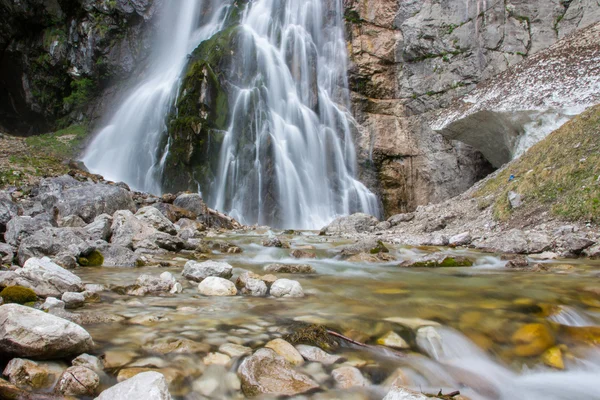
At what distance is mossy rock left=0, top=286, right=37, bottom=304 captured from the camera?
115 inches

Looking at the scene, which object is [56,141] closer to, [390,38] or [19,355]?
[390,38]

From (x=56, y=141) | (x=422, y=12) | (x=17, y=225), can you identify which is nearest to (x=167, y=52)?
(x=56, y=141)

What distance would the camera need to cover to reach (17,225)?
605 centimetres

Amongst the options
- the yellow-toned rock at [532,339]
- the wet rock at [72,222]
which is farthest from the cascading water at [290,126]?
the yellow-toned rock at [532,339]

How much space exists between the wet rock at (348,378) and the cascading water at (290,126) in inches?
580

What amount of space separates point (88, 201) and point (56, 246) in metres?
3.99

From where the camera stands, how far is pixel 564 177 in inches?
310

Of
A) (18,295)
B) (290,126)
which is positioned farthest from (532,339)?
(290,126)

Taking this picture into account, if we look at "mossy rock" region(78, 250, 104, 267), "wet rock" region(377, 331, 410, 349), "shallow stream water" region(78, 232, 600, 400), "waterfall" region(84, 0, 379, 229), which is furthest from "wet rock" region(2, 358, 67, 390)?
"waterfall" region(84, 0, 379, 229)

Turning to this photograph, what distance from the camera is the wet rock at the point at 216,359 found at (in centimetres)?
207

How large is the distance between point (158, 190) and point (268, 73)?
26.8 ft

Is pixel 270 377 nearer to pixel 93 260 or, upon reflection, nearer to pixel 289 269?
pixel 289 269

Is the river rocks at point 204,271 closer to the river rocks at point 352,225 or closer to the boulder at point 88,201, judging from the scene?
the boulder at point 88,201

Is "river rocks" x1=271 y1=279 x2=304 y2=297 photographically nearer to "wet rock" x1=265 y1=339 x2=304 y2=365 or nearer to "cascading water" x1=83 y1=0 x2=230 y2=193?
"wet rock" x1=265 y1=339 x2=304 y2=365
